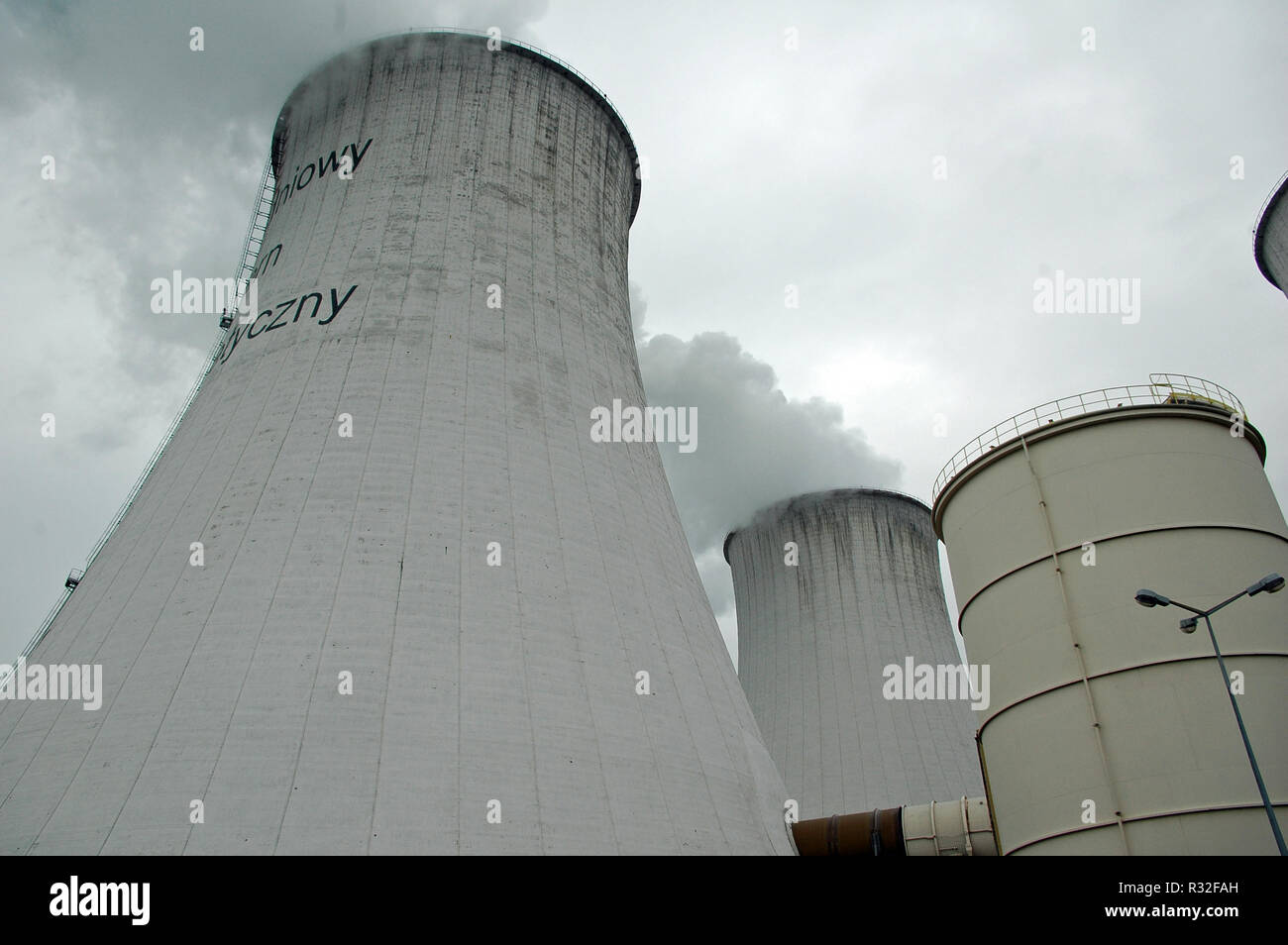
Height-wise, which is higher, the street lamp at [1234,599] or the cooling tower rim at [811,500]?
the cooling tower rim at [811,500]

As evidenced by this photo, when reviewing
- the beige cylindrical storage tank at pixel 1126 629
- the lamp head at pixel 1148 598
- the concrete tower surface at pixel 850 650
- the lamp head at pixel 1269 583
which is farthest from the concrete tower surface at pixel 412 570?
the concrete tower surface at pixel 850 650

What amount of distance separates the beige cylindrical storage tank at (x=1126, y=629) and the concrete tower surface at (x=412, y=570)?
107 inches

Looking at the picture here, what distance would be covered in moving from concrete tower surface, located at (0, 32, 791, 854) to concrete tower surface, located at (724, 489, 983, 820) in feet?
29.7

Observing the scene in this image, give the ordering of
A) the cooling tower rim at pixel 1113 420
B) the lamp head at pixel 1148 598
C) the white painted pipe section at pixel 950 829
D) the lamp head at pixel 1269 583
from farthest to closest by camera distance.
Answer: the white painted pipe section at pixel 950 829, the cooling tower rim at pixel 1113 420, the lamp head at pixel 1148 598, the lamp head at pixel 1269 583

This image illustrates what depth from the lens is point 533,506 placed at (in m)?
9.00

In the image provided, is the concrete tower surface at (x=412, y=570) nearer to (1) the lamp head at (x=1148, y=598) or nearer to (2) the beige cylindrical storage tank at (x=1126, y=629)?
(2) the beige cylindrical storage tank at (x=1126, y=629)

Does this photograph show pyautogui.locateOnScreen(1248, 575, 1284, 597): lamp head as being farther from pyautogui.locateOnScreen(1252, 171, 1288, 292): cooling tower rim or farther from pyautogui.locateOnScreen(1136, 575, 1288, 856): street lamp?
pyautogui.locateOnScreen(1252, 171, 1288, 292): cooling tower rim

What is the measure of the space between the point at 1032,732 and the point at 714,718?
3.01 meters

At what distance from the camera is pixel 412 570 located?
26.6 feet

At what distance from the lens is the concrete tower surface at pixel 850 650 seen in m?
17.7

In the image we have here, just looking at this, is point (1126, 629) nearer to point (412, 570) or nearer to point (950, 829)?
point (950, 829)
